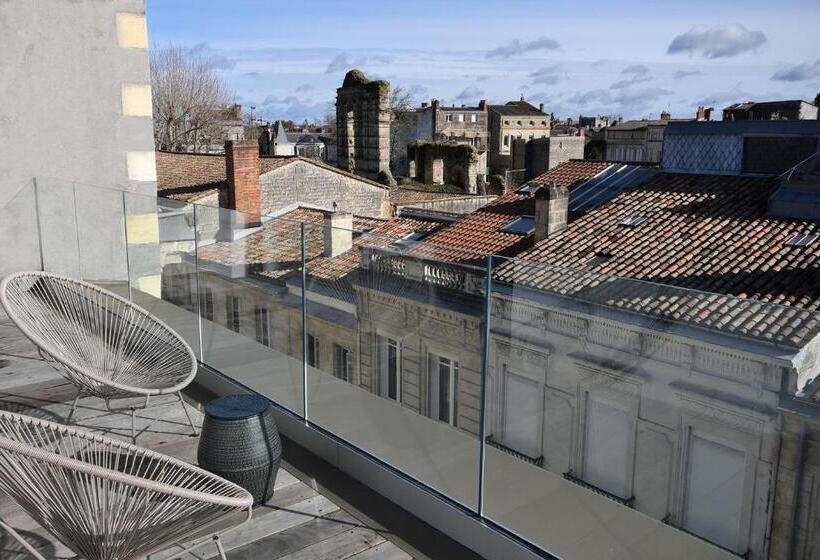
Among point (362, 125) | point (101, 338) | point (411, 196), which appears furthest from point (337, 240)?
point (411, 196)

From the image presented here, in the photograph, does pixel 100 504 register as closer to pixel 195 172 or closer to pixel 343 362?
pixel 343 362

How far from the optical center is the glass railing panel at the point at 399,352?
2.95 meters

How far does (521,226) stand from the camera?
16016 mm

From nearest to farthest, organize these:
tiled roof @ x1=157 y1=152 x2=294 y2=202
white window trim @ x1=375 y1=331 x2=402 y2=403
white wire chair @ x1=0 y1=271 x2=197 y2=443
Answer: white window trim @ x1=375 y1=331 x2=402 y2=403 < white wire chair @ x1=0 y1=271 x2=197 y2=443 < tiled roof @ x1=157 y1=152 x2=294 y2=202

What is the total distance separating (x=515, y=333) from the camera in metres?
2.77

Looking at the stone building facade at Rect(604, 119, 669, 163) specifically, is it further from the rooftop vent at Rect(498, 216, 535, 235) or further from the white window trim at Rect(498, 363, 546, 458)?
the white window trim at Rect(498, 363, 546, 458)

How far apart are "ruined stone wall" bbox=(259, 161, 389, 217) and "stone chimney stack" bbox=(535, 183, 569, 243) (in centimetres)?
727

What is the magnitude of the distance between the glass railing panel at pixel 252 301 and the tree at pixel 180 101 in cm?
3025

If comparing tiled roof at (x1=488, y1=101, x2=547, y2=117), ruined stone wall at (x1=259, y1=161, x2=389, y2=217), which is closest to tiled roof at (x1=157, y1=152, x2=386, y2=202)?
ruined stone wall at (x1=259, y1=161, x2=389, y2=217)

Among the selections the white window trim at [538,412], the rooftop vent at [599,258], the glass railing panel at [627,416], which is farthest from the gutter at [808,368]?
the rooftop vent at [599,258]

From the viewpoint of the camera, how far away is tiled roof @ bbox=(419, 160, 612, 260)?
49.9 feet

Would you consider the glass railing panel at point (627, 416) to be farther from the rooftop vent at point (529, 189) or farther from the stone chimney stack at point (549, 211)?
the rooftop vent at point (529, 189)

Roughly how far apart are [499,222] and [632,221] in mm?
3120

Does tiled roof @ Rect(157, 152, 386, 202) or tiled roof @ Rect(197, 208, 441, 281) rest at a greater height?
tiled roof @ Rect(197, 208, 441, 281)
